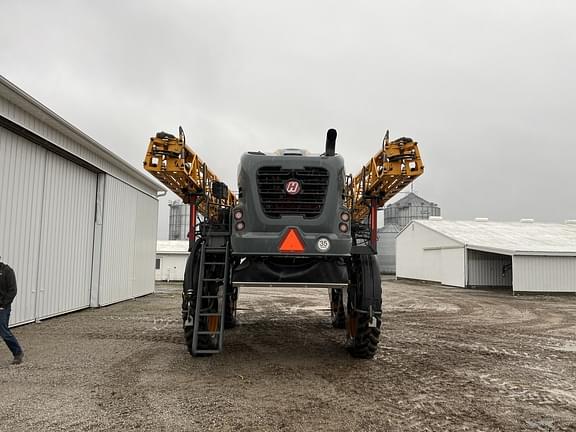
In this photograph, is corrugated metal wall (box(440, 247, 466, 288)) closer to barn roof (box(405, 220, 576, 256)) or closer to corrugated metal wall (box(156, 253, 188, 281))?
barn roof (box(405, 220, 576, 256))

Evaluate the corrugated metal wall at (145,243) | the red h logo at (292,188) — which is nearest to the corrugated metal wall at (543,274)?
the corrugated metal wall at (145,243)

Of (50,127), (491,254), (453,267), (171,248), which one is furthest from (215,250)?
(171,248)

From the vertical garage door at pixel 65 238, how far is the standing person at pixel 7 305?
4318 mm

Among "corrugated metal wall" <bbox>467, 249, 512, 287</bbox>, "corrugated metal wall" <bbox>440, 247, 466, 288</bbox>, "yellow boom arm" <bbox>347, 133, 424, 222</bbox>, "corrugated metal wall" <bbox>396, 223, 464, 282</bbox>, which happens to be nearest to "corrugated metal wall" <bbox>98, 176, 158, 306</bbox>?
"yellow boom arm" <bbox>347, 133, 424, 222</bbox>

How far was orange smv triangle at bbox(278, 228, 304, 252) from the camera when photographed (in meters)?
5.69

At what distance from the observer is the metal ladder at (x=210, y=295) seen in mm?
5893

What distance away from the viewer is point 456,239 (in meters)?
26.9

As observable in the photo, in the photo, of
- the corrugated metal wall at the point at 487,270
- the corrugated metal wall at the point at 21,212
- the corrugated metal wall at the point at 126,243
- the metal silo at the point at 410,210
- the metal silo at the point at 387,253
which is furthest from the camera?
the metal silo at the point at 410,210

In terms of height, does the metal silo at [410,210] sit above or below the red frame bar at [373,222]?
above

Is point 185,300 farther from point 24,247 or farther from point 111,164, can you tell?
point 111,164

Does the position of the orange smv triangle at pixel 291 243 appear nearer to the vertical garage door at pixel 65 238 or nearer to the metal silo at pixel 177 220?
the vertical garage door at pixel 65 238

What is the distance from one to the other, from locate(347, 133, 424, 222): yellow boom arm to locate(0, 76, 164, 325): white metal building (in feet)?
23.7

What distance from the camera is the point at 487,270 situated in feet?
86.7

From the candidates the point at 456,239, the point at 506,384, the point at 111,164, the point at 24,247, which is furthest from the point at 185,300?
the point at 456,239
